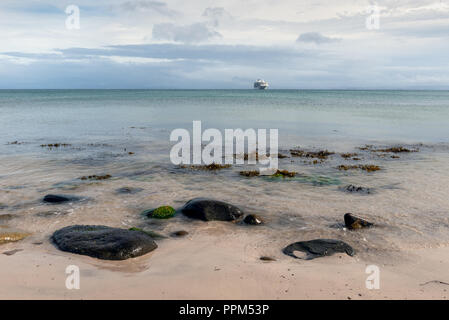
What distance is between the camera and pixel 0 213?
12250 mm

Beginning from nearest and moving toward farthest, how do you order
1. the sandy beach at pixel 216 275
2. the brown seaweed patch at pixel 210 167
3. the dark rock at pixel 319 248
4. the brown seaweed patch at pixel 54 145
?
1. the sandy beach at pixel 216 275
2. the dark rock at pixel 319 248
3. the brown seaweed patch at pixel 210 167
4. the brown seaweed patch at pixel 54 145

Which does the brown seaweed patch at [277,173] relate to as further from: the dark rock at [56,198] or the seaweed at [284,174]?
the dark rock at [56,198]

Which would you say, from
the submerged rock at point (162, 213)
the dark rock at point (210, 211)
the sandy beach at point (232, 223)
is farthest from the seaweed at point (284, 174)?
the submerged rock at point (162, 213)

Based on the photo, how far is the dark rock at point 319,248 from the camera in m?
9.29

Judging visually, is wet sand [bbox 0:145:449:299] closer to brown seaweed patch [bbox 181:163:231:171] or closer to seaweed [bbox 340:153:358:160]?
brown seaweed patch [bbox 181:163:231:171]

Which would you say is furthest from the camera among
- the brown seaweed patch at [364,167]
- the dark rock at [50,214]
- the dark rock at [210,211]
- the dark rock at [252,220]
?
the brown seaweed patch at [364,167]

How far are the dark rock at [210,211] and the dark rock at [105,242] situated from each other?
224cm

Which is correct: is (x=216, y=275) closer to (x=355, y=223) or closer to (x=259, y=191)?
(x=355, y=223)

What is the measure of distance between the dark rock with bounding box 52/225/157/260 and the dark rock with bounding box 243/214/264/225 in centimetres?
312

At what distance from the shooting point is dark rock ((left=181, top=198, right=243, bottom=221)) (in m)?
11.9

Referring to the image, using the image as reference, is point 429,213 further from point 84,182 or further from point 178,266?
point 84,182

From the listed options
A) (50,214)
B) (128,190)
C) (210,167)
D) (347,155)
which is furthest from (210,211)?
(347,155)

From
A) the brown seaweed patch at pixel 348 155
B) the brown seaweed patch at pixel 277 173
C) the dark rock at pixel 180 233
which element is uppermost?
the brown seaweed patch at pixel 348 155
